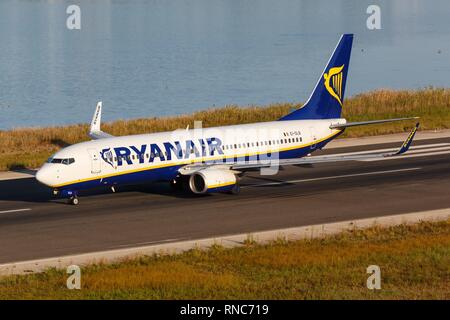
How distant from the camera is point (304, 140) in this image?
62.1 m

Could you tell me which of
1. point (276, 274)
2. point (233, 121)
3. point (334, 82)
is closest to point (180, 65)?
point (233, 121)

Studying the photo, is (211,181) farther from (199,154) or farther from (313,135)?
(313,135)

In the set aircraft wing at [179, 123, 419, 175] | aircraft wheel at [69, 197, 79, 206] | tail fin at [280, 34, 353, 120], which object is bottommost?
aircraft wheel at [69, 197, 79, 206]

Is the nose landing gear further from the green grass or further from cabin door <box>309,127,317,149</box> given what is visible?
cabin door <box>309,127,317,149</box>

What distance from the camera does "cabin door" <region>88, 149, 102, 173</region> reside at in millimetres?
53341

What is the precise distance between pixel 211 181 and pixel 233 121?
3253 centimetres

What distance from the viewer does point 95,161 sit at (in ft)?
175

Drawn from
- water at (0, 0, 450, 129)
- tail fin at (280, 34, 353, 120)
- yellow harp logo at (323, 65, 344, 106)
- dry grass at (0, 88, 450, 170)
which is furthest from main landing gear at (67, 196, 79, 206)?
water at (0, 0, 450, 129)
